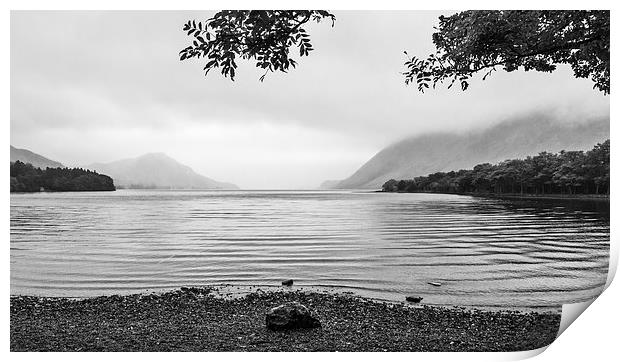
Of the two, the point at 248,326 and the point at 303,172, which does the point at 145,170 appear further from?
the point at 248,326

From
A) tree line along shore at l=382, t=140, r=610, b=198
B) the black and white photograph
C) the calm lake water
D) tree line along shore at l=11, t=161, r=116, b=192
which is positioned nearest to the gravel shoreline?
A: the black and white photograph

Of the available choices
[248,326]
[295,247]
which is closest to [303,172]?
[295,247]

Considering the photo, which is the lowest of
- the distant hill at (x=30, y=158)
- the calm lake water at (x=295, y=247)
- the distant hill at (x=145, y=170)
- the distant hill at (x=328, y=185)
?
the calm lake water at (x=295, y=247)

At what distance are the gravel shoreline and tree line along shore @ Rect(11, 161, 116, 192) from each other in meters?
0.93

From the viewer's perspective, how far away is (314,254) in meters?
4.63

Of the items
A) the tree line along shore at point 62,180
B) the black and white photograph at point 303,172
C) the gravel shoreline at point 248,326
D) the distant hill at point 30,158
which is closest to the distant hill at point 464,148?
the black and white photograph at point 303,172

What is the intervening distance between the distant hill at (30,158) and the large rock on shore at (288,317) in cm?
230

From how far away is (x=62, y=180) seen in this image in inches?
179

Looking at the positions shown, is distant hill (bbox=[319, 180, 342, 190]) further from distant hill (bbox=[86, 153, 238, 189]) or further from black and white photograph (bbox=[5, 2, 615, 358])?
distant hill (bbox=[86, 153, 238, 189])

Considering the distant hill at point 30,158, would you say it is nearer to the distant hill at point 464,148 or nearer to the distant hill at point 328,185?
the distant hill at point 328,185

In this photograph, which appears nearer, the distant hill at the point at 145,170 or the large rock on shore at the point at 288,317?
the large rock on shore at the point at 288,317

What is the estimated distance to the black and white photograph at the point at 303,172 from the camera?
Result: 4.02m

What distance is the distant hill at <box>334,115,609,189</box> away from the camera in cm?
460

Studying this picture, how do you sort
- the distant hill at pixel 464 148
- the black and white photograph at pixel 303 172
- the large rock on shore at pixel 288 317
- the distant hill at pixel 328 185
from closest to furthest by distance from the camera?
the large rock on shore at pixel 288 317 → the black and white photograph at pixel 303 172 → the distant hill at pixel 464 148 → the distant hill at pixel 328 185
